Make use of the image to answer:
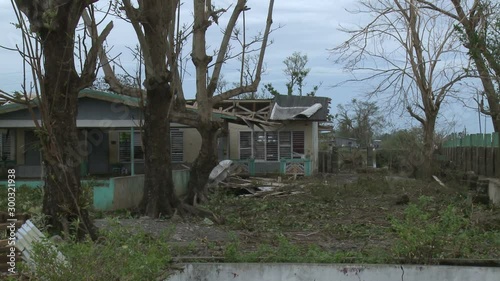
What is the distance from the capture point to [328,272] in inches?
266

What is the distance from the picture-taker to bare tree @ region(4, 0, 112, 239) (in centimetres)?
713

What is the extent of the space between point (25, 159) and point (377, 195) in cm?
1607

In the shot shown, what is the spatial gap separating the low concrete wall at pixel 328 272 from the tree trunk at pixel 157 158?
22.5ft

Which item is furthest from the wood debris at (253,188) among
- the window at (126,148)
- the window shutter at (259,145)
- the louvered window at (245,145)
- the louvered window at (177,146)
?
the louvered window at (245,145)

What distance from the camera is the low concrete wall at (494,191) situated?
14078 millimetres

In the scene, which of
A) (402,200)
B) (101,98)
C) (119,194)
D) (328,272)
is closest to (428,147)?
(402,200)

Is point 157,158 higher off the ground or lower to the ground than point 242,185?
higher

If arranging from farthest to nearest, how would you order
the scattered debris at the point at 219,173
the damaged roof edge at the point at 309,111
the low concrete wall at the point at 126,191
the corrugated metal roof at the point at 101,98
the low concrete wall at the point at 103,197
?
1. the damaged roof edge at the point at 309,111
2. the corrugated metal roof at the point at 101,98
3. the scattered debris at the point at 219,173
4. the low concrete wall at the point at 126,191
5. the low concrete wall at the point at 103,197

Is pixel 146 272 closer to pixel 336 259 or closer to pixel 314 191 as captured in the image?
pixel 336 259

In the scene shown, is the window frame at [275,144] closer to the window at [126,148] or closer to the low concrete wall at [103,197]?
the window at [126,148]

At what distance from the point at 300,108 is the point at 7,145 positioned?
14361 millimetres

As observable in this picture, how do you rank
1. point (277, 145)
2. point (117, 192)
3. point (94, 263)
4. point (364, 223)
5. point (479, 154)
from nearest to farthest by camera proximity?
point (94, 263)
point (364, 223)
point (117, 192)
point (479, 154)
point (277, 145)

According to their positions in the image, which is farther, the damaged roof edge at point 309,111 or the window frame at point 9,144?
the damaged roof edge at point 309,111

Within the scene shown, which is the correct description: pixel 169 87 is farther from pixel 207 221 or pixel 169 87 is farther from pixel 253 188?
pixel 253 188
